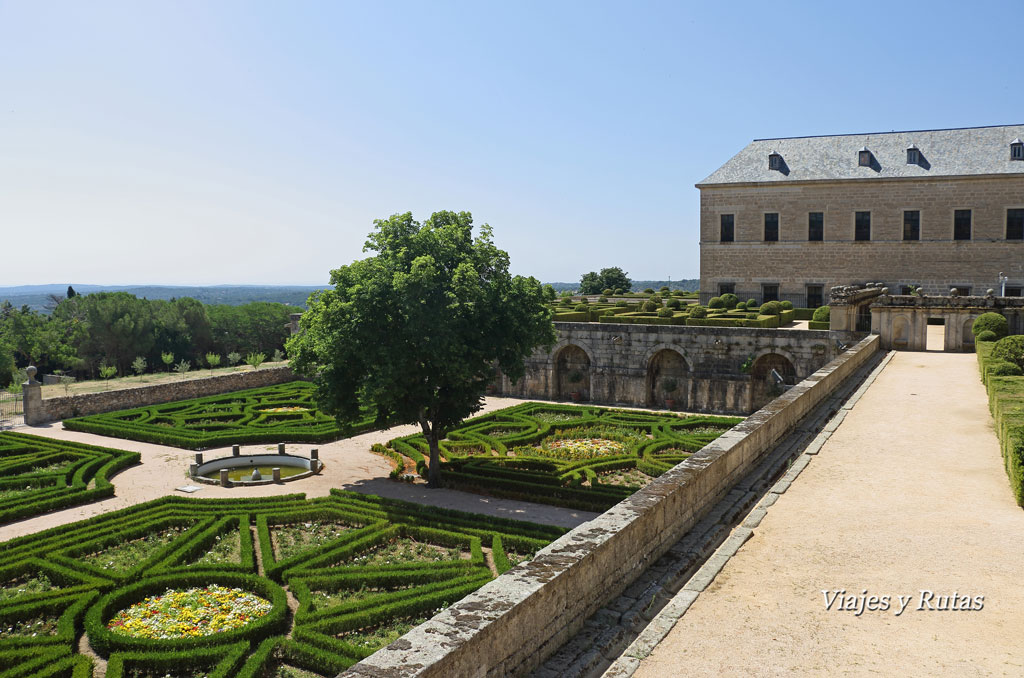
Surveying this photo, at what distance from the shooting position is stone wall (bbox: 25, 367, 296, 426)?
89.5 ft

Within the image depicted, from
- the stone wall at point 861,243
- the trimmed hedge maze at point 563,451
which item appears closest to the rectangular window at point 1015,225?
the stone wall at point 861,243

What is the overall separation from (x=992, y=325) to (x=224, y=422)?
27858 mm

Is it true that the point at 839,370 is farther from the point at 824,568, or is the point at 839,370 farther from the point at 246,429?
the point at 246,429

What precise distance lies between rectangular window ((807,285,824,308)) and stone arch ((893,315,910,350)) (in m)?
14.5

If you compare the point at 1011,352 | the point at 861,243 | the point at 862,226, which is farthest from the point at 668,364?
the point at 862,226

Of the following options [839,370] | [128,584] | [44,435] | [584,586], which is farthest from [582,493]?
[44,435]

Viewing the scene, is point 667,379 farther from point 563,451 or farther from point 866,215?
point 866,215

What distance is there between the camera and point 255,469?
826 inches

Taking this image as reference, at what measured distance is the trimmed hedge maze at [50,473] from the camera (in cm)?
1744

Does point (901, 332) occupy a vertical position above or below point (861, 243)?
below

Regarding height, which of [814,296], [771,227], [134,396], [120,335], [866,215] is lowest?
[134,396]

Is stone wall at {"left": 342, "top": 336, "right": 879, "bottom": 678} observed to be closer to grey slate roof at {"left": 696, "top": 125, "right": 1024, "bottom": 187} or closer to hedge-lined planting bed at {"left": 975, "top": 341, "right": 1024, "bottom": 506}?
hedge-lined planting bed at {"left": 975, "top": 341, "right": 1024, "bottom": 506}

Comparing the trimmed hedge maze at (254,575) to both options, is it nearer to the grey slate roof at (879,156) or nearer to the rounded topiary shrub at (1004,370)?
the rounded topiary shrub at (1004,370)

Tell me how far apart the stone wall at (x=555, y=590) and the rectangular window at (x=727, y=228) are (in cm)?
3829
